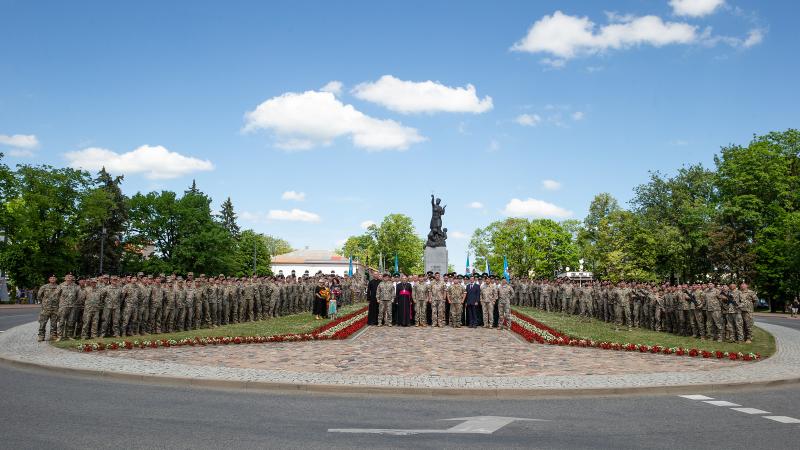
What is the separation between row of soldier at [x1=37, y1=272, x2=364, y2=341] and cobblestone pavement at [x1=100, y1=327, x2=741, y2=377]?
373 cm

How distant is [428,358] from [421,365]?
4.04 feet

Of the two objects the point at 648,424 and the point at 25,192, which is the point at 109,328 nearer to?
the point at 648,424

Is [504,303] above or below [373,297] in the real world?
below

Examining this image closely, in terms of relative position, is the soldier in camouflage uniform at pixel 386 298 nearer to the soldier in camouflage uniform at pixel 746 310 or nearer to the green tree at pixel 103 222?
the soldier in camouflage uniform at pixel 746 310

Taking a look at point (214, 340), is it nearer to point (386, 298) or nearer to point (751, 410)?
point (386, 298)

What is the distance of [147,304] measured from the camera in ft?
65.8

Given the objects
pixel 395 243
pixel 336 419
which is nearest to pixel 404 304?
pixel 336 419

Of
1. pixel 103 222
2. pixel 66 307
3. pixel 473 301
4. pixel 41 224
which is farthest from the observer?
pixel 103 222

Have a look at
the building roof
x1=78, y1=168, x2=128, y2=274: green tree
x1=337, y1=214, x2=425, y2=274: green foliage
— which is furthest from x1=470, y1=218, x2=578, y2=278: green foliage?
the building roof

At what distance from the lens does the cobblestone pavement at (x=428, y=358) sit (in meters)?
12.7

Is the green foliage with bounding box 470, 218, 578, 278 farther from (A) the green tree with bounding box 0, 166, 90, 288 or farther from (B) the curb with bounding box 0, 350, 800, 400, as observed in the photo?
(B) the curb with bounding box 0, 350, 800, 400

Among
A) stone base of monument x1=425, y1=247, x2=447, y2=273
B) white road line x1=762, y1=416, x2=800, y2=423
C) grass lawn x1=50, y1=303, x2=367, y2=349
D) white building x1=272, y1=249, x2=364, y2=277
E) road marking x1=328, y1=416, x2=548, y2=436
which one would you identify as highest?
white building x1=272, y1=249, x2=364, y2=277

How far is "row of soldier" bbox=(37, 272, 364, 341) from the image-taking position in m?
18.0

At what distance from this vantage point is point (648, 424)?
8.18 metres
